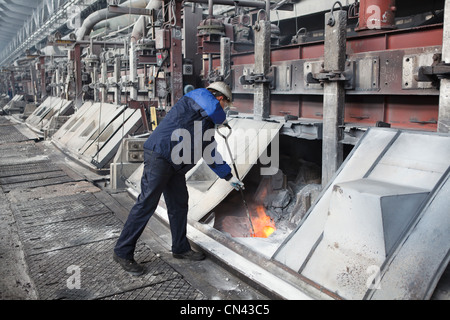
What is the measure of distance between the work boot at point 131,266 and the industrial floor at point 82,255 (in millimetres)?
55

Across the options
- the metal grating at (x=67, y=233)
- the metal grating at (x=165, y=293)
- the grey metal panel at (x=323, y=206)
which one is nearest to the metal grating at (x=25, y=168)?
the metal grating at (x=67, y=233)

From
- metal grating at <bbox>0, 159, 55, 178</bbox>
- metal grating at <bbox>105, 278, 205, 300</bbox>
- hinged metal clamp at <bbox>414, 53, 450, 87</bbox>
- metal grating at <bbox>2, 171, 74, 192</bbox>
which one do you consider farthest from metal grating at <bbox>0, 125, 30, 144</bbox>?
hinged metal clamp at <bbox>414, 53, 450, 87</bbox>

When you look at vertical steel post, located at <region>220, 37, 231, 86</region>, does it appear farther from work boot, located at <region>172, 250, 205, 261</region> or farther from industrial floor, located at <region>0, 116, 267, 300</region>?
work boot, located at <region>172, 250, 205, 261</region>

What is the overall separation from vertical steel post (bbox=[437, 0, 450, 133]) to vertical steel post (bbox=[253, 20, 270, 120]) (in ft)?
9.42

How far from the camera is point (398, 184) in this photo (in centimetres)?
344

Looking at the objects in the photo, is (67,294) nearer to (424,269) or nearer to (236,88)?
(424,269)

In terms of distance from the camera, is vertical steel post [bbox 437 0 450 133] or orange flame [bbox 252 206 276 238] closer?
vertical steel post [bbox 437 0 450 133]

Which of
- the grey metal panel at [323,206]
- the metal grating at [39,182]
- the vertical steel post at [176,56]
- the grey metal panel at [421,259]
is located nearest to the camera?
the grey metal panel at [421,259]

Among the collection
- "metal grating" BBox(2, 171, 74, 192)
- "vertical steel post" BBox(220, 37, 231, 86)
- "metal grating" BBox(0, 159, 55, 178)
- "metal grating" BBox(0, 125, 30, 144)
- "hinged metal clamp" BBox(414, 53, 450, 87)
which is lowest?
"metal grating" BBox(2, 171, 74, 192)

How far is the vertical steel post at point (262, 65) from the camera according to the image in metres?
6.36

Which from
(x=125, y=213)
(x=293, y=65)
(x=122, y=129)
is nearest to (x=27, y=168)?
(x=122, y=129)

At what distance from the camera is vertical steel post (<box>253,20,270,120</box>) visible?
6355 millimetres

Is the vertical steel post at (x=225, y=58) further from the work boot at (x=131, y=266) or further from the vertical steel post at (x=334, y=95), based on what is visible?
→ the work boot at (x=131, y=266)

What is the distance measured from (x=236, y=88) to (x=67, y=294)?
518 cm
